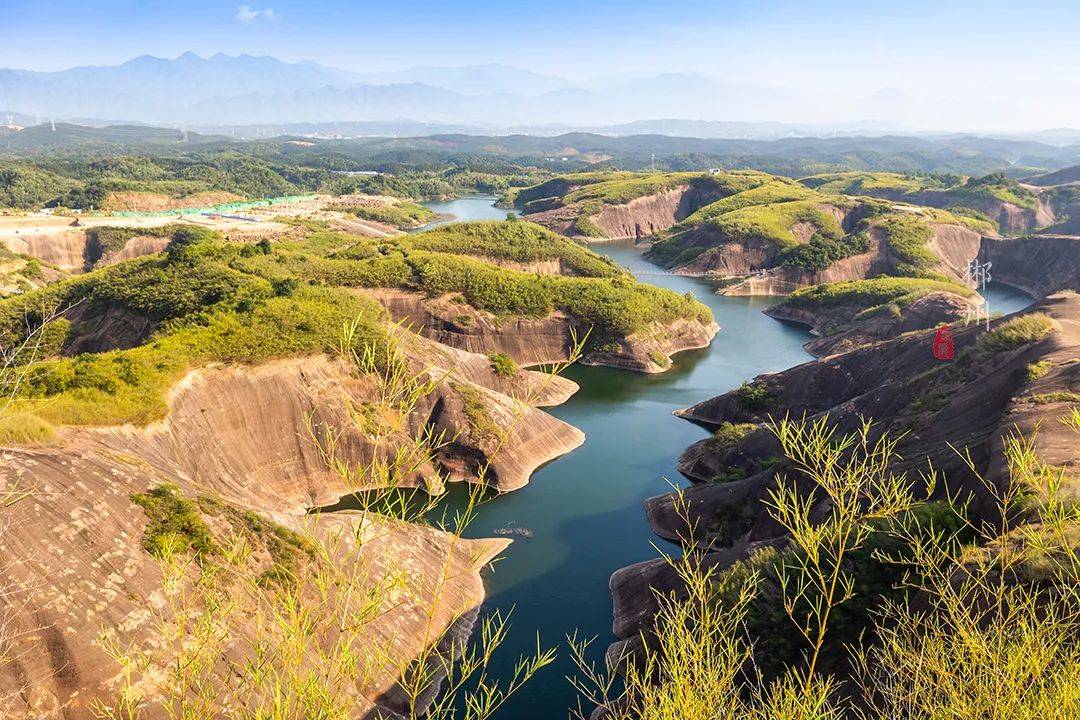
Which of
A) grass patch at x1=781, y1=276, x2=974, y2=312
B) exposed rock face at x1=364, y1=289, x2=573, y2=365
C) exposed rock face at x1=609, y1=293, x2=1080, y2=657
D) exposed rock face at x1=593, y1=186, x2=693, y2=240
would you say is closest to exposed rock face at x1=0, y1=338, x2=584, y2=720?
exposed rock face at x1=609, y1=293, x2=1080, y2=657

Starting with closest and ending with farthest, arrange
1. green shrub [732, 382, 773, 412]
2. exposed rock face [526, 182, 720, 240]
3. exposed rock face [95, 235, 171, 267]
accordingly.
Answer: green shrub [732, 382, 773, 412] < exposed rock face [95, 235, 171, 267] < exposed rock face [526, 182, 720, 240]

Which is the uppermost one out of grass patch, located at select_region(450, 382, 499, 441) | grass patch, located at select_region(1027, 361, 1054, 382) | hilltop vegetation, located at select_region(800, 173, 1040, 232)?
hilltop vegetation, located at select_region(800, 173, 1040, 232)

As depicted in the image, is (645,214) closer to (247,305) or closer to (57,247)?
(57,247)

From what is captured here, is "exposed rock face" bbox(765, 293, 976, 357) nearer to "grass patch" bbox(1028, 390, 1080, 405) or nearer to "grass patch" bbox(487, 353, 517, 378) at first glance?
"grass patch" bbox(487, 353, 517, 378)

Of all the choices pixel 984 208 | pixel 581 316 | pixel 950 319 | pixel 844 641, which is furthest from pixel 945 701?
pixel 984 208

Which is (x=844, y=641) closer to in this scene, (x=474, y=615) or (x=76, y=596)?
(x=474, y=615)

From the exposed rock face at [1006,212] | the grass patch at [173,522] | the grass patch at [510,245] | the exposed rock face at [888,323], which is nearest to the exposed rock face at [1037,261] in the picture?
the exposed rock face at [1006,212]

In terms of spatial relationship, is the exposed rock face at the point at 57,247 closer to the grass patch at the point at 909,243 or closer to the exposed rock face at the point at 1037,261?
the grass patch at the point at 909,243
